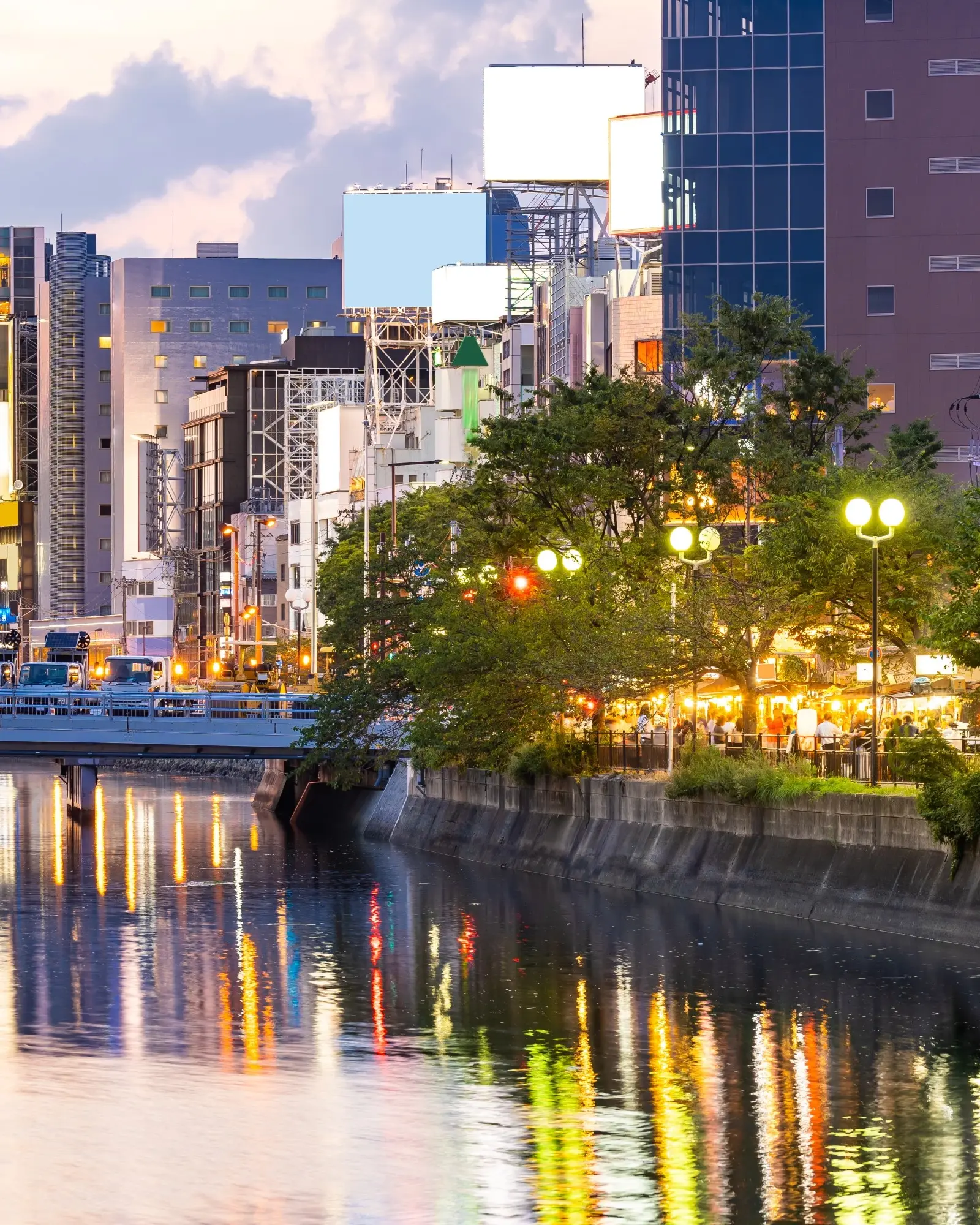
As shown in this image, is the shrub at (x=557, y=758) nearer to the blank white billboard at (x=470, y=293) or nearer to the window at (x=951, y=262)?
the window at (x=951, y=262)

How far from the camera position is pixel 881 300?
104188 mm

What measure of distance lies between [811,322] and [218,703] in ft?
113

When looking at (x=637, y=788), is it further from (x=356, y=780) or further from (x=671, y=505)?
(x=356, y=780)

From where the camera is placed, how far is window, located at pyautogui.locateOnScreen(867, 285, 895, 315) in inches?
4094

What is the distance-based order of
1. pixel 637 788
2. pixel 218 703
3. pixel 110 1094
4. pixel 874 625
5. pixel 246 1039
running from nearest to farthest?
pixel 110 1094
pixel 246 1039
pixel 874 625
pixel 637 788
pixel 218 703

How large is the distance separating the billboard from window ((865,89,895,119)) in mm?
66794

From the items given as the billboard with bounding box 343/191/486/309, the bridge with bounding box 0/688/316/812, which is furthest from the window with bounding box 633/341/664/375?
the billboard with bounding box 343/191/486/309

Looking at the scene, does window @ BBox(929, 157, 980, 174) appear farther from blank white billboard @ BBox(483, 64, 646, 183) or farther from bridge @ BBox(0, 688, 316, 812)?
bridge @ BBox(0, 688, 316, 812)

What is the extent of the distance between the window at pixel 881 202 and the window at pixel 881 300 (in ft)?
10.9

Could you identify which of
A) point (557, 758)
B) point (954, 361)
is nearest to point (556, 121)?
point (954, 361)

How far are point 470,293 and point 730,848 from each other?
109 meters

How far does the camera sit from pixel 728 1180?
2806 cm

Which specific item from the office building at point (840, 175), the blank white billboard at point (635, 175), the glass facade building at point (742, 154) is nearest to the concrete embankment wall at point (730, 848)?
the glass facade building at point (742, 154)

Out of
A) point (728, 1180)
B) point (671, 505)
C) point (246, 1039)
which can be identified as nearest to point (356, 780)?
point (671, 505)
